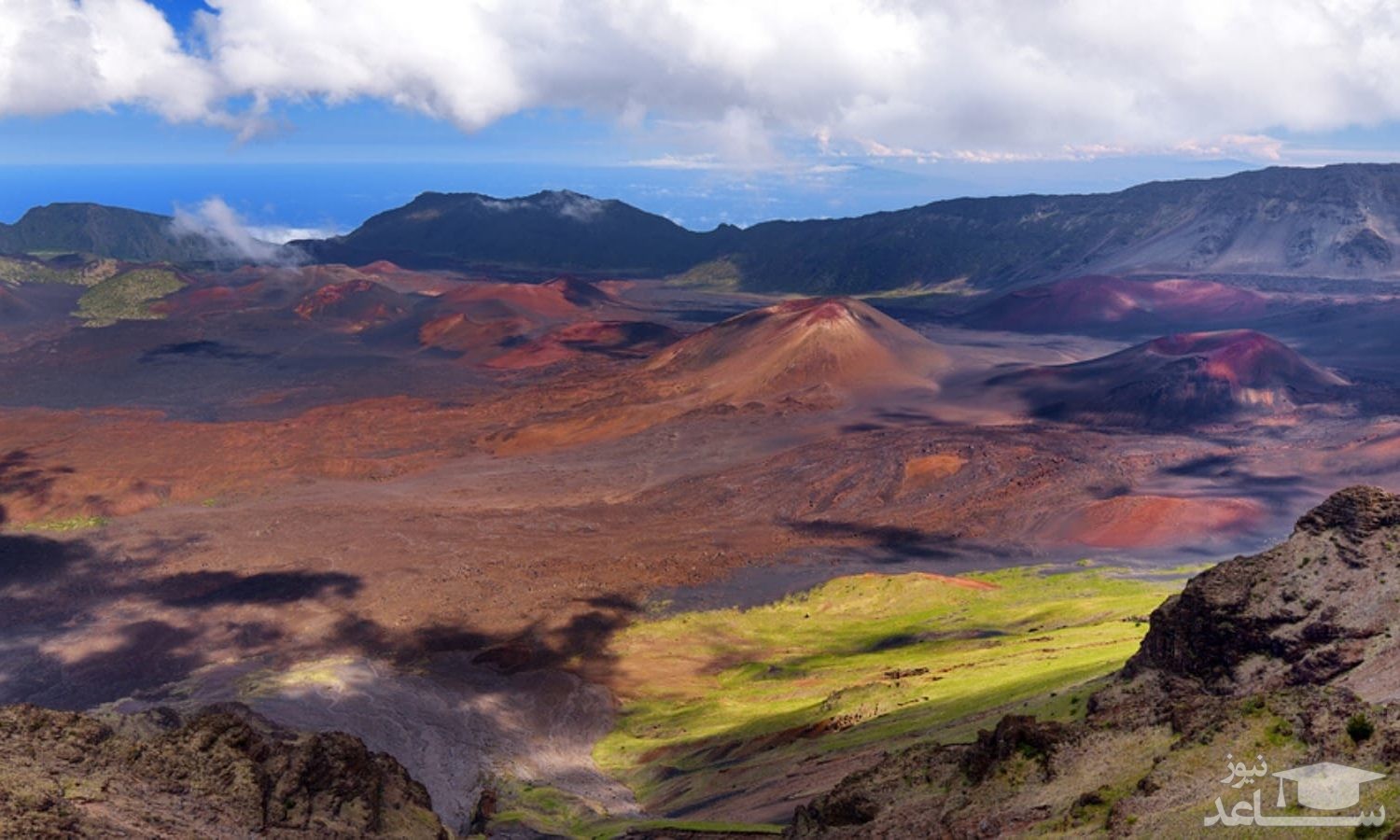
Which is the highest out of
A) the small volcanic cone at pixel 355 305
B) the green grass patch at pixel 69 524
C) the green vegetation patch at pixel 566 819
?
the small volcanic cone at pixel 355 305

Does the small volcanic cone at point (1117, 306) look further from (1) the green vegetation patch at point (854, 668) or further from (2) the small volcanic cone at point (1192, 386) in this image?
(1) the green vegetation patch at point (854, 668)

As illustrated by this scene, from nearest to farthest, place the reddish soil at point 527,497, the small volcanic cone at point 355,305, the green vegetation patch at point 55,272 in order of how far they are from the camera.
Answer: the reddish soil at point 527,497, the small volcanic cone at point 355,305, the green vegetation patch at point 55,272

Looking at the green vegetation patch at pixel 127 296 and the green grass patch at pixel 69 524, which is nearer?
the green grass patch at pixel 69 524

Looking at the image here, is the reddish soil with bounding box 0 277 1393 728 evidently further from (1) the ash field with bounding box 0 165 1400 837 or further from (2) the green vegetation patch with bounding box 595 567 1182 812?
(2) the green vegetation patch with bounding box 595 567 1182 812

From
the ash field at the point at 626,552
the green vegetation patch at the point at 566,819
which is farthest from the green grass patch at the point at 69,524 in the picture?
the green vegetation patch at the point at 566,819

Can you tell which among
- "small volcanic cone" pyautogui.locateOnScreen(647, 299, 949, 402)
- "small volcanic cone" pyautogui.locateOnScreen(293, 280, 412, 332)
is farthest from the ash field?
"small volcanic cone" pyautogui.locateOnScreen(293, 280, 412, 332)

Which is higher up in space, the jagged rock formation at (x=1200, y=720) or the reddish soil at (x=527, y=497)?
the jagged rock formation at (x=1200, y=720)

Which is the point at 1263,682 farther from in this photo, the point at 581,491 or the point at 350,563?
the point at 581,491

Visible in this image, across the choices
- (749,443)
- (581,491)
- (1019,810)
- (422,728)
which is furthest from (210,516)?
(1019,810)

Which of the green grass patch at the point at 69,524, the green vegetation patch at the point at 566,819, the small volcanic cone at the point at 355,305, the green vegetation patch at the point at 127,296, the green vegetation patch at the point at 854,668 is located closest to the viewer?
the green vegetation patch at the point at 566,819
